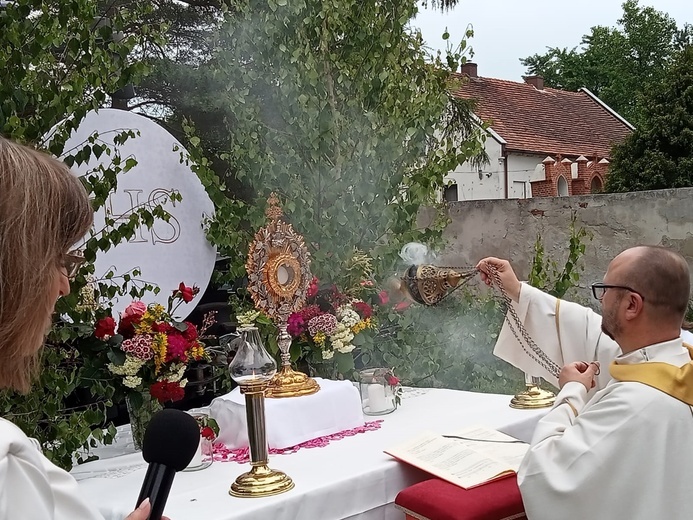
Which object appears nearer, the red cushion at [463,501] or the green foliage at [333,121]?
the red cushion at [463,501]

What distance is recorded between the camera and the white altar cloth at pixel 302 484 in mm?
2156

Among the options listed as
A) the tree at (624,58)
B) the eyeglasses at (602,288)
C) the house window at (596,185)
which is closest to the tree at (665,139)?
the house window at (596,185)

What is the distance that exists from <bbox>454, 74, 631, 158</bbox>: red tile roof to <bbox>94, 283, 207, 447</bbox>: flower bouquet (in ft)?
58.8

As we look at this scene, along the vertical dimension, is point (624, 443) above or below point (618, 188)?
below

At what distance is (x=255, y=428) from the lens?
2.27m

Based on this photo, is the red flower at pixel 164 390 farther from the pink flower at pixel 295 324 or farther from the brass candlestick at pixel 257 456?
the pink flower at pixel 295 324

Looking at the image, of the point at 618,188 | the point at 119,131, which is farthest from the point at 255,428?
the point at 618,188

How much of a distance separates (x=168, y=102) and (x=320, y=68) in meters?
2.26

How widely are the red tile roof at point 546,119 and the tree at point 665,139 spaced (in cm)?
545

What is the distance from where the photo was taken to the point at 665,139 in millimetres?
14281

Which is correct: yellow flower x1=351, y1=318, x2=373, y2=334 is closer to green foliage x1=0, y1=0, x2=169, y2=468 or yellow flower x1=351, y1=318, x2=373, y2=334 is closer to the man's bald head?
green foliage x1=0, y1=0, x2=169, y2=468

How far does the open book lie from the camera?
233cm

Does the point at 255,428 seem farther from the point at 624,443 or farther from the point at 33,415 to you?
the point at 624,443

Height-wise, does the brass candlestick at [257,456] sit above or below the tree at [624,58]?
below
